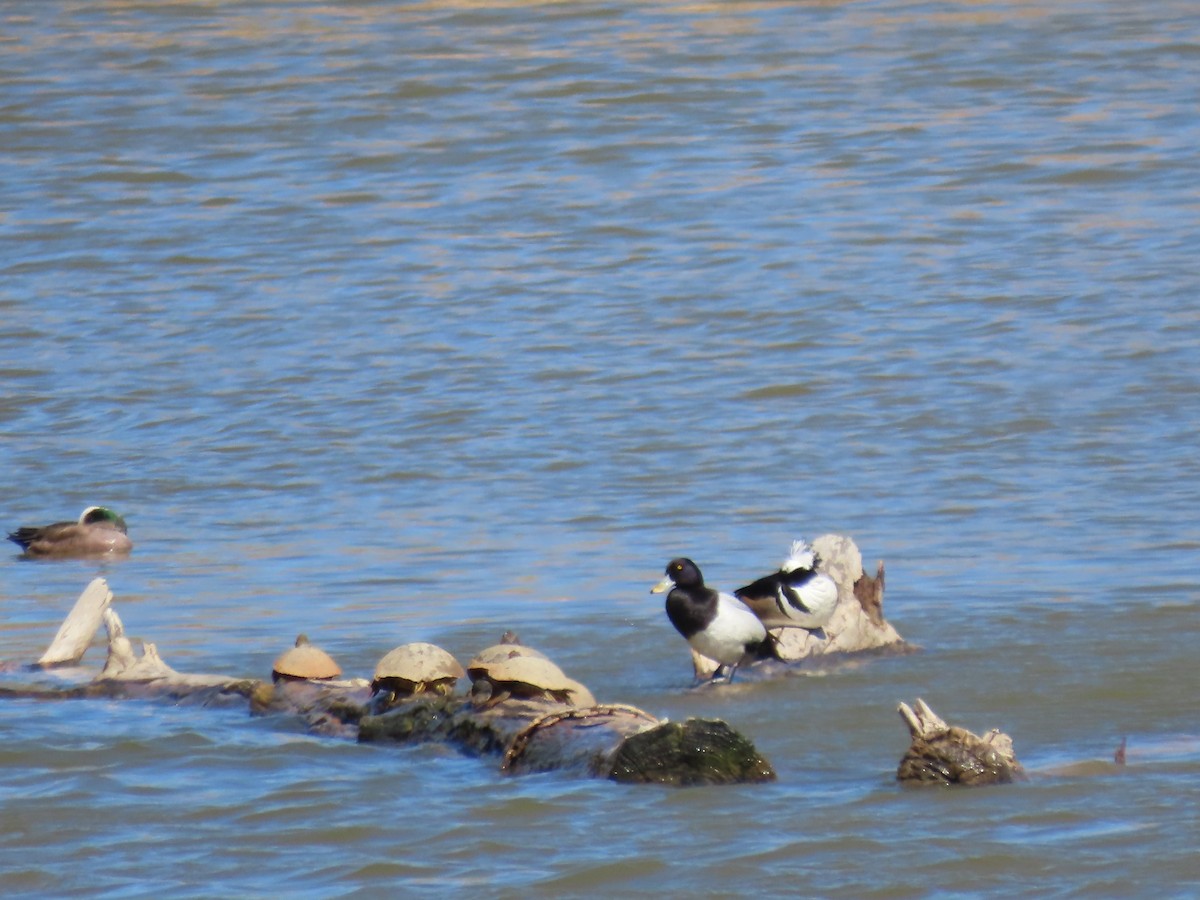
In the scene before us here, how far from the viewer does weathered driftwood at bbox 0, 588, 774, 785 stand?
6.98 m

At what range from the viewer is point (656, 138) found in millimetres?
25641

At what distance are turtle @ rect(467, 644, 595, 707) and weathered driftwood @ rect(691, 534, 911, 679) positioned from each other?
1.71 metres

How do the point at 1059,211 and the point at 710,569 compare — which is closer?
the point at 710,569

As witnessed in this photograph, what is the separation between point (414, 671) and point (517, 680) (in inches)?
17.8

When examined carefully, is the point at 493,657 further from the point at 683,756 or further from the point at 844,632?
the point at 844,632

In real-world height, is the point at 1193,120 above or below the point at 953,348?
above

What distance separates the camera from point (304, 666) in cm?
827

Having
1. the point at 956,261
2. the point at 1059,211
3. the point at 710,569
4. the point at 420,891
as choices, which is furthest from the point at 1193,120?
the point at 420,891

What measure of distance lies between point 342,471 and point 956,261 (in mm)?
7629

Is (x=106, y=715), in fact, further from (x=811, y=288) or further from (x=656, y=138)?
(x=656, y=138)

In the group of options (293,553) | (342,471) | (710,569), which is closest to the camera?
(710,569)

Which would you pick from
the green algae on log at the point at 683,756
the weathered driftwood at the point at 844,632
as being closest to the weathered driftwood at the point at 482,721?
the green algae on log at the point at 683,756

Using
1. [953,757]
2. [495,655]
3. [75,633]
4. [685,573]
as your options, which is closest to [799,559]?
[685,573]

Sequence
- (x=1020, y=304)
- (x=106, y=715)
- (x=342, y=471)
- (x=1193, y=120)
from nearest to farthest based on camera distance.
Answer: (x=106, y=715), (x=342, y=471), (x=1020, y=304), (x=1193, y=120)
